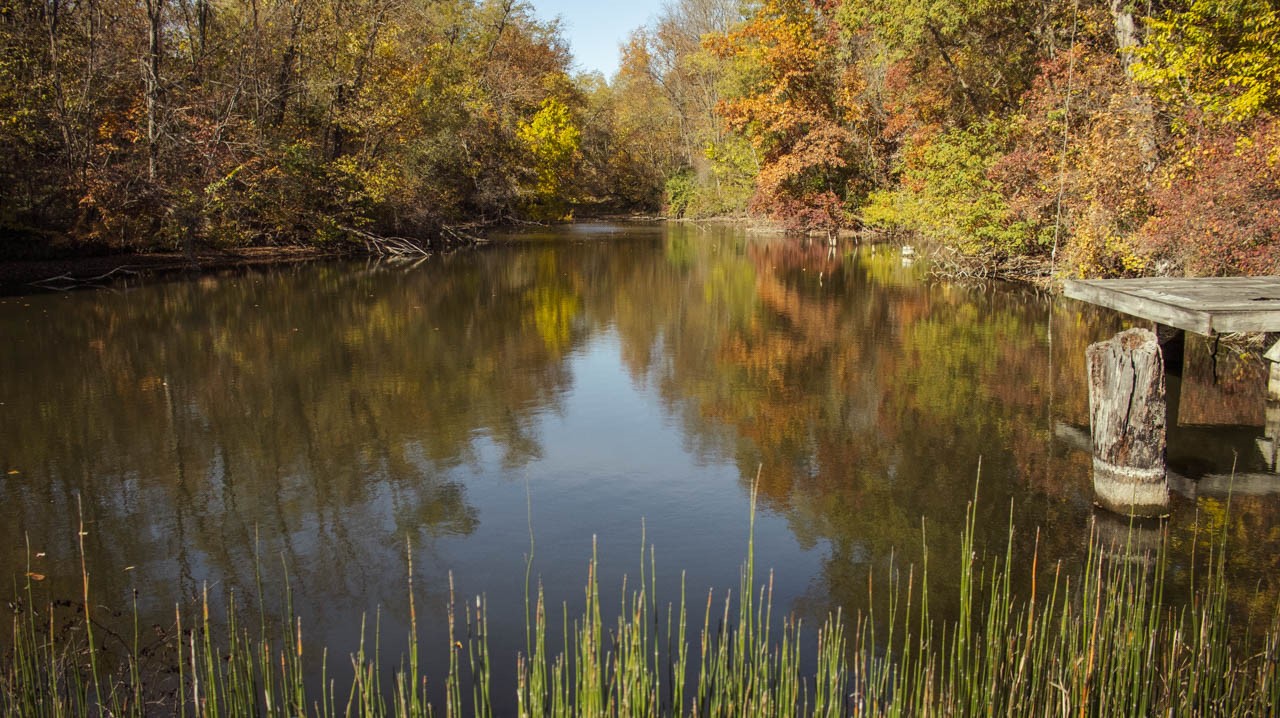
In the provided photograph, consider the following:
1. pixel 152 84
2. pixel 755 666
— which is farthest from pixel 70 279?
pixel 755 666

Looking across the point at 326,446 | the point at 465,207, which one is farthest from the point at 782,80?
the point at 326,446

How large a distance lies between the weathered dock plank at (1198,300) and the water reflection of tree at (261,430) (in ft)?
19.3

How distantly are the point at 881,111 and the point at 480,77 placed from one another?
57.5 ft

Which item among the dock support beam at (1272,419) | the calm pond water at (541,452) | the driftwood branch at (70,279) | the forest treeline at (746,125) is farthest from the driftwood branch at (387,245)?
the dock support beam at (1272,419)

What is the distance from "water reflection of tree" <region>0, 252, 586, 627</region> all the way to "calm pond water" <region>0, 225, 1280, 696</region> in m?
0.04

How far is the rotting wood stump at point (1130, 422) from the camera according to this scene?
6312 millimetres

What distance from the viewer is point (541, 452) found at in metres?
8.73

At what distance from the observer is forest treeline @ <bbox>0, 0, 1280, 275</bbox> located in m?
12.3

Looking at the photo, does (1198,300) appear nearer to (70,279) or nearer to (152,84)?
(70,279)

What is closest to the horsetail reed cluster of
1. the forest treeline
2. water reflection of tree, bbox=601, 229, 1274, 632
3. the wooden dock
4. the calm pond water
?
the calm pond water

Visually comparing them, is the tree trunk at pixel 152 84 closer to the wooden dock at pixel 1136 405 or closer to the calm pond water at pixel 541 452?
the calm pond water at pixel 541 452

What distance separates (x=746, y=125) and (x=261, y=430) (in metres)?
31.0

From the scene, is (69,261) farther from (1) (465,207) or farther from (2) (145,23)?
(1) (465,207)

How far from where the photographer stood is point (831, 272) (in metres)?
23.9
